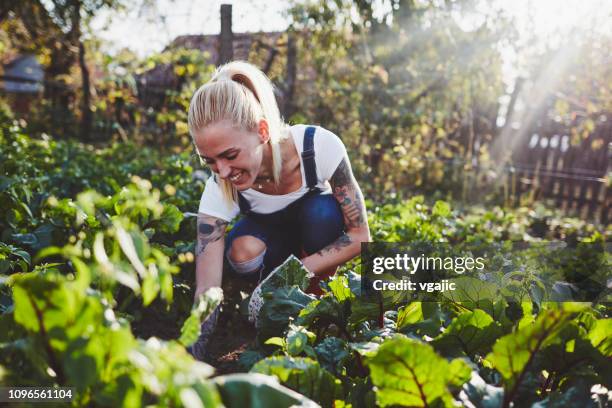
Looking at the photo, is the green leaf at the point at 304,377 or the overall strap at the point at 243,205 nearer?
the green leaf at the point at 304,377

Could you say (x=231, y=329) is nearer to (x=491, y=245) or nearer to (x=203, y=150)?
(x=203, y=150)

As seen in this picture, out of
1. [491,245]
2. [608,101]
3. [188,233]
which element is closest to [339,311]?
[188,233]

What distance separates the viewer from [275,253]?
9.44ft

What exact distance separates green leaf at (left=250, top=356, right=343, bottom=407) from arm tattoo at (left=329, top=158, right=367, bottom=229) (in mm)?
1652

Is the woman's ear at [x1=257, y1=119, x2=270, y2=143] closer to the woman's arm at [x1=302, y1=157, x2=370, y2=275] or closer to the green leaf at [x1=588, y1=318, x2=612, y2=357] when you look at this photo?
the woman's arm at [x1=302, y1=157, x2=370, y2=275]

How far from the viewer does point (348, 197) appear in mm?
2730

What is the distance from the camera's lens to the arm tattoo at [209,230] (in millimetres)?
2454

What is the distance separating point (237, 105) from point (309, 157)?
0.62 metres

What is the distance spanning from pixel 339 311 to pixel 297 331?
222mm

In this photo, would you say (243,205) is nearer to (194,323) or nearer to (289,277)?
(289,277)

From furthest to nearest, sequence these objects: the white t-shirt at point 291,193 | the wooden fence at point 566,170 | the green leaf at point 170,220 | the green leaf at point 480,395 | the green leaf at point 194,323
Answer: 1. the wooden fence at point 566,170
2. the white t-shirt at point 291,193
3. the green leaf at point 170,220
4. the green leaf at point 480,395
5. the green leaf at point 194,323

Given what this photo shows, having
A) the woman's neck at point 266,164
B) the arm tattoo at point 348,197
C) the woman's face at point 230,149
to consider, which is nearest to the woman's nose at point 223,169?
the woman's face at point 230,149

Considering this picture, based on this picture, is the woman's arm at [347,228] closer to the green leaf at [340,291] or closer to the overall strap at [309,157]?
the overall strap at [309,157]

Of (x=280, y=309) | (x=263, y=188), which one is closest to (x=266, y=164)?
(x=263, y=188)
